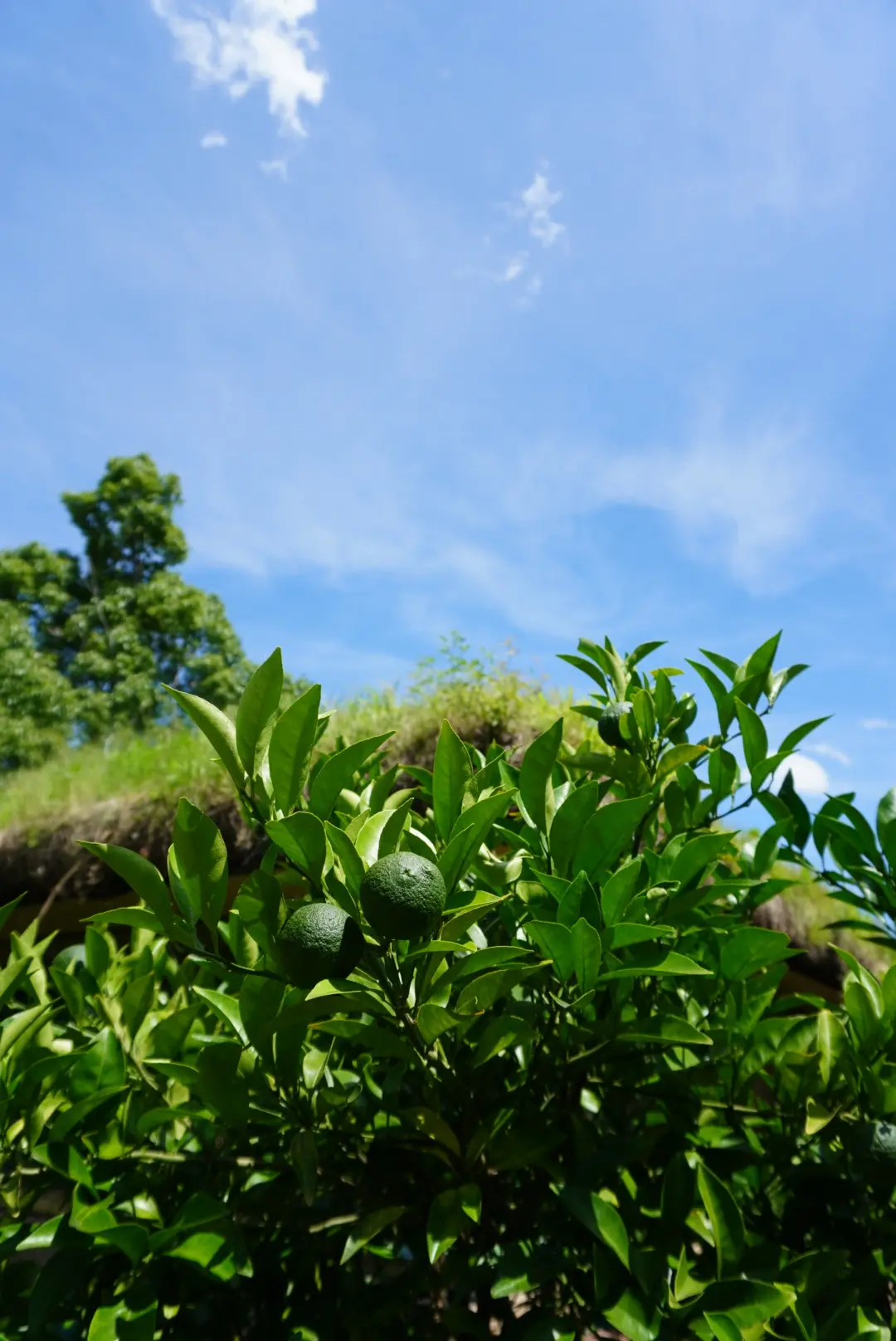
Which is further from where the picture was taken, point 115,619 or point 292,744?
point 115,619

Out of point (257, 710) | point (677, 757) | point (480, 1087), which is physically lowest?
point (480, 1087)

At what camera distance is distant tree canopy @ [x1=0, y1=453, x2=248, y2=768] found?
58.6 feet

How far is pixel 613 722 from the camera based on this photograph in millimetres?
1269

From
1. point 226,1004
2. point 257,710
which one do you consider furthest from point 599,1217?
point 257,710

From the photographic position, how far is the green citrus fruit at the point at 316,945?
69 cm

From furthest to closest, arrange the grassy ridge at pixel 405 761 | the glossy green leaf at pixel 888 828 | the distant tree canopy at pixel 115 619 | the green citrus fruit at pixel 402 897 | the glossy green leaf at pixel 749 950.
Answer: the distant tree canopy at pixel 115 619
the grassy ridge at pixel 405 761
the glossy green leaf at pixel 888 828
the glossy green leaf at pixel 749 950
the green citrus fruit at pixel 402 897

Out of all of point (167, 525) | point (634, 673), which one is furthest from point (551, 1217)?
point (167, 525)

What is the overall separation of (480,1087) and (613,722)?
0.53 metres

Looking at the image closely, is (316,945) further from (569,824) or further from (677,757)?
(677,757)

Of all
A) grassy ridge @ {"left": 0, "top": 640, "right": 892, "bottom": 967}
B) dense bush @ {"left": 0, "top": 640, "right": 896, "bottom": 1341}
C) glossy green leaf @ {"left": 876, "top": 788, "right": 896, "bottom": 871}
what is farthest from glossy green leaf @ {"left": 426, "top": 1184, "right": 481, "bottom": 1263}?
grassy ridge @ {"left": 0, "top": 640, "right": 892, "bottom": 967}

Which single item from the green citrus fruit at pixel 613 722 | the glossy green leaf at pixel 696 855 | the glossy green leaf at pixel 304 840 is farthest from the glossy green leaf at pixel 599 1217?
the green citrus fruit at pixel 613 722

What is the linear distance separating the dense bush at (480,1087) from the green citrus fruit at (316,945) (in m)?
0.02

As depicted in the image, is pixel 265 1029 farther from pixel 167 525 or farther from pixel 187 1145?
pixel 167 525

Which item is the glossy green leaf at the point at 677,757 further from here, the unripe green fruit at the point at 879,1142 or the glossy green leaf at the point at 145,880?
the glossy green leaf at the point at 145,880
